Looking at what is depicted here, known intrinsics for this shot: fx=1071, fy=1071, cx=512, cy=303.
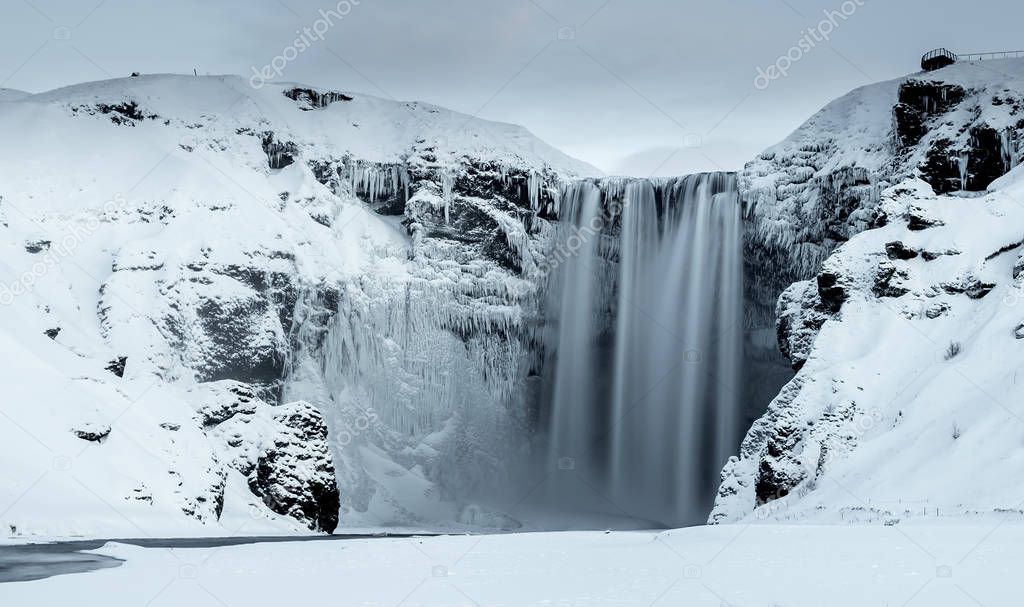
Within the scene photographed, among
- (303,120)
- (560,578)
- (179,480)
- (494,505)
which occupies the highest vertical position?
(303,120)

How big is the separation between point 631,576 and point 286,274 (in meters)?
48.4

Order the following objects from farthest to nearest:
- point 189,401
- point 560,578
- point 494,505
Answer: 1. point 494,505
2. point 189,401
3. point 560,578

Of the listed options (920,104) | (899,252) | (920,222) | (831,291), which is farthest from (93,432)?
(920,104)

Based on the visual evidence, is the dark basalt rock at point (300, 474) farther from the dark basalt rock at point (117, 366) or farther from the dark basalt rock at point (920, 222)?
the dark basalt rock at point (920, 222)

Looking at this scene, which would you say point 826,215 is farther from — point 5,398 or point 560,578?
point 560,578

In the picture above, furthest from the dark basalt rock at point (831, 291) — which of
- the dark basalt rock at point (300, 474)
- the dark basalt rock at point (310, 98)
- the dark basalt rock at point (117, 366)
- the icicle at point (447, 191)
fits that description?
the dark basalt rock at point (310, 98)

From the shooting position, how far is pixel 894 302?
4150 centimetres

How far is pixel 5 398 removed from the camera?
37719mm

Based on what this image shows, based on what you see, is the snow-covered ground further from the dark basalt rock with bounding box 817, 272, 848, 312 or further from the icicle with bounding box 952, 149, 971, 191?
the icicle with bounding box 952, 149, 971, 191

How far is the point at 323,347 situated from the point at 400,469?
849cm

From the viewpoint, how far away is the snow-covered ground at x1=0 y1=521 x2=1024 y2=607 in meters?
13.2

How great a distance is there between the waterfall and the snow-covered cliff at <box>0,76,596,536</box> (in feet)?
10.8

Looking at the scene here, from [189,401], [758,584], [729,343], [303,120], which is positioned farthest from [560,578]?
[303,120]

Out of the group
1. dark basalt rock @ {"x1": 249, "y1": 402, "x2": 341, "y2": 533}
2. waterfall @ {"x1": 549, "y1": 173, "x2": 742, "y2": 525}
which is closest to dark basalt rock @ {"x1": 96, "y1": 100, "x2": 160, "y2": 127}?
dark basalt rock @ {"x1": 249, "y1": 402, "x2": 341, "y2": 533}
